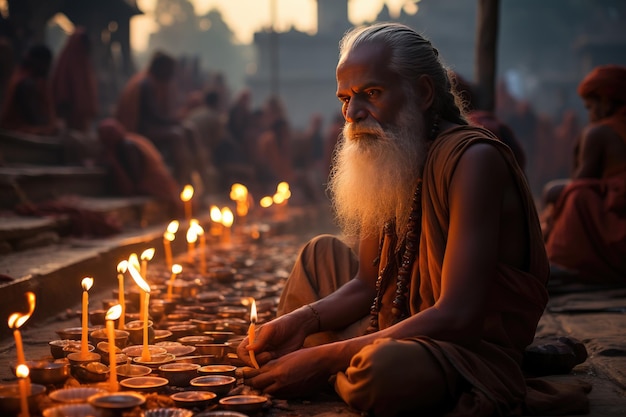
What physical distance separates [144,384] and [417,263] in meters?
1.11

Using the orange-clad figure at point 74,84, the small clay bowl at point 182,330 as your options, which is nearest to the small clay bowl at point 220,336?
the small clay bowl at point 182,330

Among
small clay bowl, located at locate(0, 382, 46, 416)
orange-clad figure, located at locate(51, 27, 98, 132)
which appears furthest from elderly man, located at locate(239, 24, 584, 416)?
orange-clad figure, located at locate(51, 27, 98, 132)

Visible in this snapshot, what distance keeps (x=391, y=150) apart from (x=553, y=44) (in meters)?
41.2

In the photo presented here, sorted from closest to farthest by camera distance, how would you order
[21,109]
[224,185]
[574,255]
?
1. [574,255]
2. [21,109]
3. [224,185]

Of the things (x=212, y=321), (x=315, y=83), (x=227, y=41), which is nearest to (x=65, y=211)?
(x=212, y=321)

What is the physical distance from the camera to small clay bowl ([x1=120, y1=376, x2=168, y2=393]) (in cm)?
273

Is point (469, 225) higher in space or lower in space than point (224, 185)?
lower

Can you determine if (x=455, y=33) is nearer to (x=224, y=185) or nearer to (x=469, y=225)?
(x=224, y=185)

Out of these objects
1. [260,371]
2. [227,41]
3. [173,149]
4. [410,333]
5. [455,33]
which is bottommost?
[260,371]

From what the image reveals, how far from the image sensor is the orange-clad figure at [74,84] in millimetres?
12023

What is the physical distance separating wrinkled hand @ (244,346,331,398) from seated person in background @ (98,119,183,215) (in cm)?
761

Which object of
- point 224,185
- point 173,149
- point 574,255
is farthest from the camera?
point 224,185

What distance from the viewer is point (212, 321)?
13.5ft

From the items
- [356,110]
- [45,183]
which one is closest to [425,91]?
[356,110]
